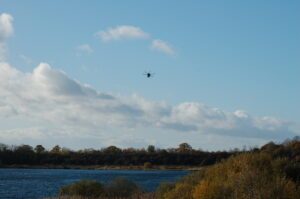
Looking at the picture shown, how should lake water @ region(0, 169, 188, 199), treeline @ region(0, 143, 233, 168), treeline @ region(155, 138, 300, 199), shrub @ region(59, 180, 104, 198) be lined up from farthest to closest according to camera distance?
1. treeline @ region(0, 143, 233, 168)
2. lake water @ region(0, 169, 188, 199)
3. shrub @ region(59, 180, 104, 198)
4. treeline @ region(155, 138, 300, 199)

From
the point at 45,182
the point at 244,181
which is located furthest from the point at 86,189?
the point at 45,182

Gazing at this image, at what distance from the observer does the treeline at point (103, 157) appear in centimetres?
17325

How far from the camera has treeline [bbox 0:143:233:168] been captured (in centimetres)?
17325

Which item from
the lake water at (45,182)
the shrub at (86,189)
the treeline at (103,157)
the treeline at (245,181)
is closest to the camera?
the treeline at (245,181)

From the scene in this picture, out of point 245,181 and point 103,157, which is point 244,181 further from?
point 103,157

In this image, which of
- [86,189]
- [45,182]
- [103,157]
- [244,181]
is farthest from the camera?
[103,157]

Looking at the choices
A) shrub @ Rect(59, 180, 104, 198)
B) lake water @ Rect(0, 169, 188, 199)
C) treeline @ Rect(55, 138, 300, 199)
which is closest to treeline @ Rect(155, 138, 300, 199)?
treeline @ Rect(55, 138, 300, 199)

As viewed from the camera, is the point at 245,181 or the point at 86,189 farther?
the point at 86,189

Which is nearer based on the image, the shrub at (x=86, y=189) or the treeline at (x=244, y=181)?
the treeline at (x=244, y=181)

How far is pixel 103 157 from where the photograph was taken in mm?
184875

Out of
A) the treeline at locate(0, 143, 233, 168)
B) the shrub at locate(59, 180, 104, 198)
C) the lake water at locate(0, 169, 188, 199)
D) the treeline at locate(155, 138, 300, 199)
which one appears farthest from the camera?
the treeline at locate(0, 143, 233, 168)

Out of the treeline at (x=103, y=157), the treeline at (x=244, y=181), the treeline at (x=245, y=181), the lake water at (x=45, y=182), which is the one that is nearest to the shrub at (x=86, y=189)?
the treeline at (x=244, y=181)

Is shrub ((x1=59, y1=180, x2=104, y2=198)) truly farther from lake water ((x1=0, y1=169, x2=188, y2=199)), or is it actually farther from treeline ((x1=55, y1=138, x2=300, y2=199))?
lake water ((x1=0, y1=169, x2=188, y2=199))

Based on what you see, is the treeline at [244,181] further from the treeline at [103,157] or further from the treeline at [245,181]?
the treeline at [103,157]
